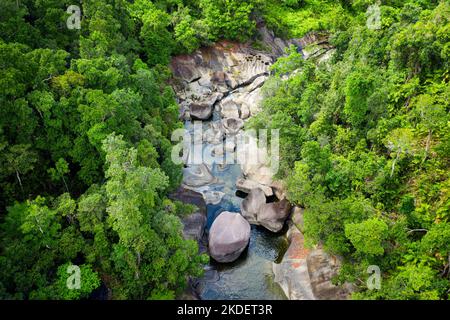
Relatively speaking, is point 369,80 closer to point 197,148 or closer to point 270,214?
point 270,214

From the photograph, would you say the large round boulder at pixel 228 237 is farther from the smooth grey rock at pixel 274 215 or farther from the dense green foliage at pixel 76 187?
the dense green foliage at pixel 76 187

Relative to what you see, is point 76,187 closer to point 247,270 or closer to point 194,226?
point 194,226

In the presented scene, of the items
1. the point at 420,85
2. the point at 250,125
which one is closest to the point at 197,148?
the point at 250,125

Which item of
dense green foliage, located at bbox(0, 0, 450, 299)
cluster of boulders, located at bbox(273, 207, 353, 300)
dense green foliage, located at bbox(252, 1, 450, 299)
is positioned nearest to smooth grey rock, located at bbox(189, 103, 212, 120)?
dense green foliage, located at bbox(0, 0, 450, 299)

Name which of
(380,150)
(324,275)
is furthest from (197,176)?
(380,150)

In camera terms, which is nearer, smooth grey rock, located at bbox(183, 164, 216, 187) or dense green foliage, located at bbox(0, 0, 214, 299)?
dense green foliage, located at bbox(0, 0, 214, 299)

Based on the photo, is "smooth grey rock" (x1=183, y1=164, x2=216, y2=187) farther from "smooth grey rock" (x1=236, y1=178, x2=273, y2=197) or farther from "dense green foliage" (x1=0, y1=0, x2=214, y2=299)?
"dense green foliage" (x1=0, y1=0, x2=214, y2=299)
